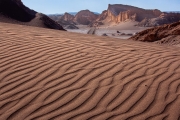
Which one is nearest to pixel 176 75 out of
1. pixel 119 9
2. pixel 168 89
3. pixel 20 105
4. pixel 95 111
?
pixel 168 89

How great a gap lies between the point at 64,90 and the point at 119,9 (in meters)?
70.1

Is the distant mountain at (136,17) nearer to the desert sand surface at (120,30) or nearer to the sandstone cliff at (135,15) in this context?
the sandstone cliff at (135,15)

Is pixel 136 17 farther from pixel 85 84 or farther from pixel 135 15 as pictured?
pixel 85 84

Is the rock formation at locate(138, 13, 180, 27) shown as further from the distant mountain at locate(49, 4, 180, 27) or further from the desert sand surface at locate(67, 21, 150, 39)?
the desert sand surface at locate(67, 21, 150, 39)

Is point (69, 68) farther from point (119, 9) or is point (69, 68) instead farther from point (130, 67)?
point (119, 9)

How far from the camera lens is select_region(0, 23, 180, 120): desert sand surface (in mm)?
2510

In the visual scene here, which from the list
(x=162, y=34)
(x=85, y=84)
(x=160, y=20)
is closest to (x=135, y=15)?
(x=160, y=20)

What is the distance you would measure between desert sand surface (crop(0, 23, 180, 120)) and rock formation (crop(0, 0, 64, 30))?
16.1 m

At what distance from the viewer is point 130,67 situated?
3.84 metres

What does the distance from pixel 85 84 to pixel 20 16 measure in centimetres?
2009

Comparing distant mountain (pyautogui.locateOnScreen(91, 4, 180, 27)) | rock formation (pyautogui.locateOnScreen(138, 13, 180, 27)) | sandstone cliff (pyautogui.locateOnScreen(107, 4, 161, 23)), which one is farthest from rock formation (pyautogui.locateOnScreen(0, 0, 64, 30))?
sandstone cliff (pyautogui.locateOnScreen(107, 4, 161, 23))

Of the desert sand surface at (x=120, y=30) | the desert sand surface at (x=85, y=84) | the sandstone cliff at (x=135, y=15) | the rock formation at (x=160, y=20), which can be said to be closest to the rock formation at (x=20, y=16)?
the desert sand surface at (x=120, y=30)

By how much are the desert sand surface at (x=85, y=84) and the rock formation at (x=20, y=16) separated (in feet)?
52.9

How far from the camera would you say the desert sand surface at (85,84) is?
2510 millimetres
